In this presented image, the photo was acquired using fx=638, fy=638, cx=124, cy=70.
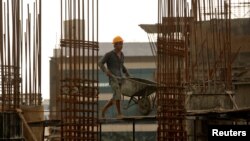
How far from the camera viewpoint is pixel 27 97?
13000mm

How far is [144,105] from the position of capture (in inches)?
527

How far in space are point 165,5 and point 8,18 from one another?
2952mm

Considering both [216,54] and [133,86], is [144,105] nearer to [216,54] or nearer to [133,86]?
[133,86]

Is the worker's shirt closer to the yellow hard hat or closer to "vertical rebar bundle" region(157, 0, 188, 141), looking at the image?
the yellow hard hat

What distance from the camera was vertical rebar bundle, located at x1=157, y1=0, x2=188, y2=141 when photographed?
39.6ft

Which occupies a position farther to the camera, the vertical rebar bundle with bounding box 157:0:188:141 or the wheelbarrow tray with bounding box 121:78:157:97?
the wheelbarrow tray with bounding box 121:78:157:97

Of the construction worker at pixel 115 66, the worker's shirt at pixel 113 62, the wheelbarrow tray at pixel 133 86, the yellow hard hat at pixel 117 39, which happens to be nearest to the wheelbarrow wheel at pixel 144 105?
the wheelbarrow tray at pixel 133 86

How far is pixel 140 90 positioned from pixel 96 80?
1.97 m

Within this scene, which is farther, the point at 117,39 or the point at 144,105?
the point at 144,105

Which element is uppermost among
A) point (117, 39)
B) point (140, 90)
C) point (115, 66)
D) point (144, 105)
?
point (117, 39)

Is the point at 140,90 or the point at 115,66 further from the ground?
the point at 115,66

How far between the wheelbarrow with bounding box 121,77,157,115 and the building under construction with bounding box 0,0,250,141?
1.51 feet

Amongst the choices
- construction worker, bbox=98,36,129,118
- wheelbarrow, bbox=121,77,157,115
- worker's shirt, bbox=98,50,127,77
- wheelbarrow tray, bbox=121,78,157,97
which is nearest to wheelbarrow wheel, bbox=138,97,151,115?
wheelbarrow, bbox=121,77,157,115

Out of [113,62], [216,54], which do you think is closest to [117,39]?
[113,62]
